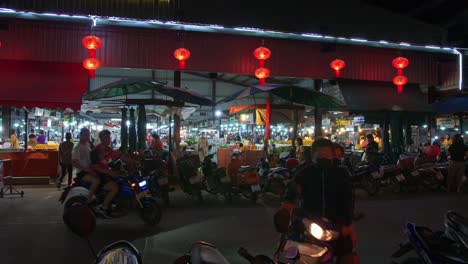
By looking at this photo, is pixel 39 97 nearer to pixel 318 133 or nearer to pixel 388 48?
pixel 318 133

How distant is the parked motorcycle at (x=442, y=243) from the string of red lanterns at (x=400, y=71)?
32.2ft

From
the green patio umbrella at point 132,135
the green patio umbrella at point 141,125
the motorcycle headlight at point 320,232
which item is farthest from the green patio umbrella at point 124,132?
the motorcycle headlight at point 320,232

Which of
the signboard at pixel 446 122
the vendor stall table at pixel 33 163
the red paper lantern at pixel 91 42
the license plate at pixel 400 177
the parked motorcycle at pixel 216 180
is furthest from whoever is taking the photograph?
the signboard at pixel 446 122

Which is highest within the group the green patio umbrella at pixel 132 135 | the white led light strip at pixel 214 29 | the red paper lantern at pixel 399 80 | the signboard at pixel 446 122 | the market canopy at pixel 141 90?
the white led light strip at pixel 214 29

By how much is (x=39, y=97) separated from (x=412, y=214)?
9739 millimetres

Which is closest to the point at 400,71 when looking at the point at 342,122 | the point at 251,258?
the point at 342,122

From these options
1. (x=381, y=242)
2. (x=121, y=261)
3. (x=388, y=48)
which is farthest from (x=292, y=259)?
(x=388, y=48)

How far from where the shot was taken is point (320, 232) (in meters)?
3.01

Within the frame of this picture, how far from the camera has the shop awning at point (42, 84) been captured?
9.68 metres

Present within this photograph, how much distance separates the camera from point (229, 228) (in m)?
7.16

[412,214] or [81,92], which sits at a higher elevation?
[81,92]

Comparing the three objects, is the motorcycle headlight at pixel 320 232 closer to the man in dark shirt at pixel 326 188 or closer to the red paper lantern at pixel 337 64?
the man in dark shirt at pixel 326 188

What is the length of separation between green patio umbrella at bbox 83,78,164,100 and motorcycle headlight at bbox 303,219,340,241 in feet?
24.8

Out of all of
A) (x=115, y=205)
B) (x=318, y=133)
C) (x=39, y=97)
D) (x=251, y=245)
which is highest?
(x=39, y=97)
